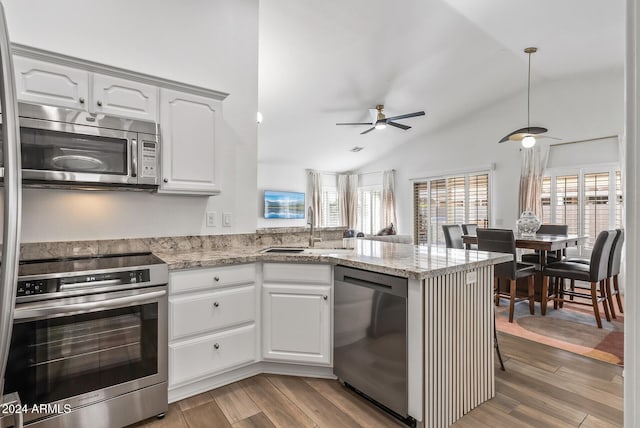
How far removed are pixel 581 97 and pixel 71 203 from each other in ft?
22.2

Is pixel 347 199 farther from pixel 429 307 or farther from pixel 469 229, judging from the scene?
pixel 429 307

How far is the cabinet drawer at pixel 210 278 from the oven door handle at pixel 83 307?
11cm

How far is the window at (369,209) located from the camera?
9.01 m

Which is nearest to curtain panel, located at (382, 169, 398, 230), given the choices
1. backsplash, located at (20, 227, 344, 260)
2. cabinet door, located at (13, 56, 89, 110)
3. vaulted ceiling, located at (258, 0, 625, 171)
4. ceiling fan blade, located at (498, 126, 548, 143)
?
vaulted ceiling, located at (258, 0, 625, 171)

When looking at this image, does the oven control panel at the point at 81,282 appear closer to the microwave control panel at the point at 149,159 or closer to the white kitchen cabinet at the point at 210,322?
the white kitchen cabinet at the point at 210,322

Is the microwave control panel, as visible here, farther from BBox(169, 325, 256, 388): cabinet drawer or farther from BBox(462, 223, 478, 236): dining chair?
BBox(462, 223, 478, 236): dining chair

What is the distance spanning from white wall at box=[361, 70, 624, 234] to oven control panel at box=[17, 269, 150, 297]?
20.2 ft

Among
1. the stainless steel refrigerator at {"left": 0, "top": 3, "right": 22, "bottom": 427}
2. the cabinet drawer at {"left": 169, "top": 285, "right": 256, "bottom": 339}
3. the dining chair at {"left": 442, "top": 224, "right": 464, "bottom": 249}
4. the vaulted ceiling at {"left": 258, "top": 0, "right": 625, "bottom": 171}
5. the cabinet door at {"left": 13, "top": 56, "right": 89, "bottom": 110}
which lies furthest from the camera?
the dining chair at {"left": 442, "top": 224, "right": 464, "bottom": 249}

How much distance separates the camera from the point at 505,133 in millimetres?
6156

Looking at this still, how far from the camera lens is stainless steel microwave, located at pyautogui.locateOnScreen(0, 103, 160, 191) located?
6.08 feet

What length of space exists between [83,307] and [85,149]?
952 millimetres

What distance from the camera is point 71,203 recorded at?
228 cm

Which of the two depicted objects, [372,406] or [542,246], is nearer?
[372,406]

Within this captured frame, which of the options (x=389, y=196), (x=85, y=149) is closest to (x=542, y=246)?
(x=85, y=149)
